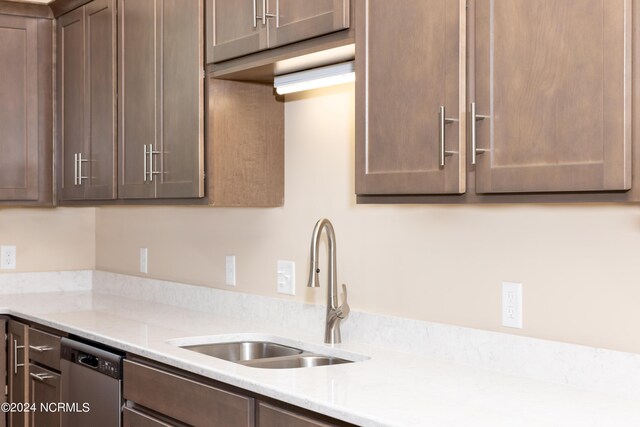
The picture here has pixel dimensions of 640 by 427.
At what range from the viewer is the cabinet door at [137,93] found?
10.5 ft

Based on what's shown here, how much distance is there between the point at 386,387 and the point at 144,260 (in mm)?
2318

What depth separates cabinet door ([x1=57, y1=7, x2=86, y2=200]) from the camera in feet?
12.6

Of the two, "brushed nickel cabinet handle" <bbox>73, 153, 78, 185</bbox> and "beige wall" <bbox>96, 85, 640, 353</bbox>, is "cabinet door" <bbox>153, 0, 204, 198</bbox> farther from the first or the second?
"brushed nickel cabinet handle" <bbox>73, 153, 78, 185</bbox>

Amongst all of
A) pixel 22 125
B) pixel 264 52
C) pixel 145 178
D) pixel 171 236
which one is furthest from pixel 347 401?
pixel 22 125

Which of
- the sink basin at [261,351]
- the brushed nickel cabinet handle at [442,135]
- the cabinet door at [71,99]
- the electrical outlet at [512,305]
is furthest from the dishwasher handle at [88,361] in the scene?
the brushed nickel cabinet handle at [442,135]

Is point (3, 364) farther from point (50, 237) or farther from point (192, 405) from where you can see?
point (192, 405)

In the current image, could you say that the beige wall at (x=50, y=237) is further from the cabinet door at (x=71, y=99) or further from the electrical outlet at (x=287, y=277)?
the electrical outlet at (x=287, y=277)

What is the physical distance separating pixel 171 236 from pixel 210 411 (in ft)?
5.53

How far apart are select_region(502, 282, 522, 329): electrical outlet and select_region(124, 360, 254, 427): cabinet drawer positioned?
0.71 metres

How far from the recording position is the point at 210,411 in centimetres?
229

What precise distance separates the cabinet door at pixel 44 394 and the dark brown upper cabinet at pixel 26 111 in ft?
3.18

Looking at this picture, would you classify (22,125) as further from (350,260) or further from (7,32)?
(350,260)

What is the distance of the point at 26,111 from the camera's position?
402 cm

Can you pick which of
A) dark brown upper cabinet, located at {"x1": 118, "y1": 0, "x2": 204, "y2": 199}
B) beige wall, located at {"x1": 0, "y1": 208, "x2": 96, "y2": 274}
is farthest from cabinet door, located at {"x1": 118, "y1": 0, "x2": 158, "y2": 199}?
beige wall, located at {"x1": 0, "y1": 208, "x2": 96, "y2": 274}
